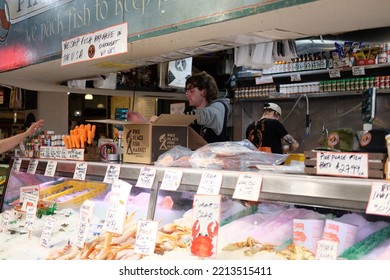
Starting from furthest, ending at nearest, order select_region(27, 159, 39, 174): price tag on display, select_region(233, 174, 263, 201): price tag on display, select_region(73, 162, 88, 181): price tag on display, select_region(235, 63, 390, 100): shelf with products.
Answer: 1. select_region(235, 63, 390, 100): shelf with products
2. select_region(27, 159, 39, 174): price tag on display
3. select_region(73, 162, 88, 181): price tag on display
4. select_region(233, 174, 263, 201): price tag on display

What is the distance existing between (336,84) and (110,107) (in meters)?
5.64

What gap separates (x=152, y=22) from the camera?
2777mm

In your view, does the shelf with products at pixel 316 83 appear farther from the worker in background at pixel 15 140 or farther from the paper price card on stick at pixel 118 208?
the paper price card on stick at pixel 118 208

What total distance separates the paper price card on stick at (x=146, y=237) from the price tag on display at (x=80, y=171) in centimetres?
83

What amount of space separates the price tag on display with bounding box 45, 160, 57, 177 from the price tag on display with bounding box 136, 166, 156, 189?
107 centimetres

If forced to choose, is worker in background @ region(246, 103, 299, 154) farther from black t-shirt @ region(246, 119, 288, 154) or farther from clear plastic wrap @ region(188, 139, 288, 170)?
clear plastic wrap @ region(188, 139, 288, 170)

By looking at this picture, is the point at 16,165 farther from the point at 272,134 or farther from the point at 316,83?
the point at 316,83

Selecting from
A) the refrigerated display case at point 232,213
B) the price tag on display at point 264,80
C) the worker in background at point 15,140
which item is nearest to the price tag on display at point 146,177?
the refrigerated display case at point 232,213

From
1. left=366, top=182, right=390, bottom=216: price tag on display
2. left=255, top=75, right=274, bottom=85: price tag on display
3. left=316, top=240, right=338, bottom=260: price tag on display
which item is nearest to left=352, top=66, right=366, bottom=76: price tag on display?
left=255, top=75, right=274, bottom=85: price tag on display

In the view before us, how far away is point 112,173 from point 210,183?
829 mm

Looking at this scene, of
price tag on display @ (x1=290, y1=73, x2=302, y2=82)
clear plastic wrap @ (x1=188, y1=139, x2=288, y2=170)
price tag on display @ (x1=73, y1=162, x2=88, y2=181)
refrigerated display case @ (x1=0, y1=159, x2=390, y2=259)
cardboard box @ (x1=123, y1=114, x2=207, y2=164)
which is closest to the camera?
refrigerated display case @ (x1=0, y1=159, x2=390, y2=259)

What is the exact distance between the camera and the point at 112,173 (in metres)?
2.80

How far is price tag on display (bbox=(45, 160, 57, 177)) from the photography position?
3403 mm

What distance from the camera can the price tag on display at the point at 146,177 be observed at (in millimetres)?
2497
